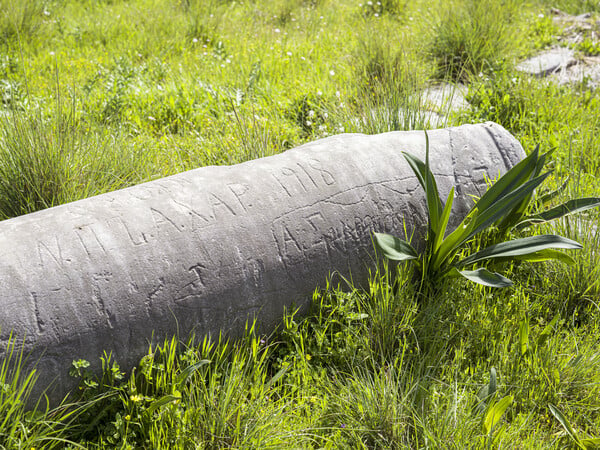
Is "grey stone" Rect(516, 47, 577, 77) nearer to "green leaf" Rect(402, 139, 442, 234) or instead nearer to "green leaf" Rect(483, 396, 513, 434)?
"green leaf" Rect(402, 139, 442, 234)

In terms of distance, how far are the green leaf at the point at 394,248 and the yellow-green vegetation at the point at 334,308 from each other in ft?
0.37

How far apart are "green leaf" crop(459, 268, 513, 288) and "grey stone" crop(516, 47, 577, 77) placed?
337cm

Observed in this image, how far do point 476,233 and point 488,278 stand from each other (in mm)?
279

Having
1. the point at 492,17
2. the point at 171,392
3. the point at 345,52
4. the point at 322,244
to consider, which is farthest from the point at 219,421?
the point at 492,17

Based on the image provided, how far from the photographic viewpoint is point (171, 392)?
1.96m

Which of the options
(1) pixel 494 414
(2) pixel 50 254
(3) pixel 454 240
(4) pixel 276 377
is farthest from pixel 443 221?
(2) pixel 50 254

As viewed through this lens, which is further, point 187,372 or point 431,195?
point 431,195

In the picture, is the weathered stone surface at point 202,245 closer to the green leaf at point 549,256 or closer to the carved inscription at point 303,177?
the carved inscription at point 303,177

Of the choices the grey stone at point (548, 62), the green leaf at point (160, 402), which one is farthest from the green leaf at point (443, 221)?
the grey stone at point (548, 62)

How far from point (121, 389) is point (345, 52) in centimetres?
430

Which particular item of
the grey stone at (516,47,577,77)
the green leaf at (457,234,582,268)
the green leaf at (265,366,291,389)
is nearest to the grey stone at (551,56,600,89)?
the grey stone at (516,47,577,77)

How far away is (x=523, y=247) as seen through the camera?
2.35 meters

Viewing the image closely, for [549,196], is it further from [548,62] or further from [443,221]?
[548,62]

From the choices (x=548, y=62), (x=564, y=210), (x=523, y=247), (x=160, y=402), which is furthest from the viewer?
(x=548, y=62)
